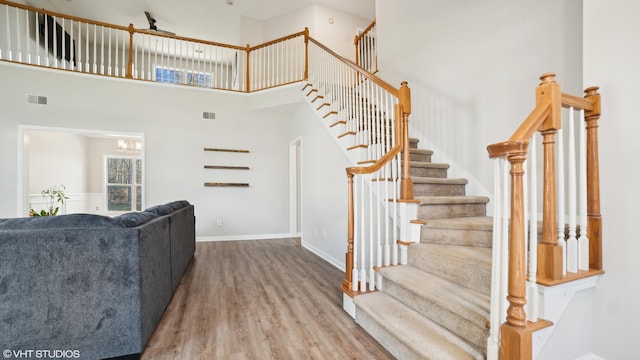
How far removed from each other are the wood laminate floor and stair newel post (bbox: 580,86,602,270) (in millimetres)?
1290

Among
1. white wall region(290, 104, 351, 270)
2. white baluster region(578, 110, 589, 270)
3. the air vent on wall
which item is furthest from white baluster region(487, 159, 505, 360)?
the air vent on wall

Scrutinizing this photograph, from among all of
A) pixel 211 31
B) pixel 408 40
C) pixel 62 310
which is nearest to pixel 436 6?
pixel 408 40

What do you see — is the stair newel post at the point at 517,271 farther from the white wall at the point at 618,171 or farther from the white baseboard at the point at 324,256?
the white baseboard at the point at 324,256

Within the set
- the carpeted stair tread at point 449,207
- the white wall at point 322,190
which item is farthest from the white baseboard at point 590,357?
the white wall at point 322,190

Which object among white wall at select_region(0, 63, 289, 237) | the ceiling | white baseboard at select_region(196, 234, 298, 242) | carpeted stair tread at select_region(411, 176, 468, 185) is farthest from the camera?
the ceiling

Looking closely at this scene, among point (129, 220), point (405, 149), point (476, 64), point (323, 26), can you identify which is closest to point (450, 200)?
point (405, 149)

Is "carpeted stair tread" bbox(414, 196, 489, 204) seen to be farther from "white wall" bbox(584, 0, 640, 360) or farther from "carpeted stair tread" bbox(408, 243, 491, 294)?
"white wall" bbox(584, 0, 640, 360)

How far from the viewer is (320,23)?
6000 millimetres

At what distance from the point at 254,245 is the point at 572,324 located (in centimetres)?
448

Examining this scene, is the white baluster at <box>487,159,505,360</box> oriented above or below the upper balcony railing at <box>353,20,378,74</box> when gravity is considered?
below

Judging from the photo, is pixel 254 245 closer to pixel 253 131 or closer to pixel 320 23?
pixel 253 131

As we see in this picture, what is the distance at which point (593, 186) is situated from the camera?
5.03ft

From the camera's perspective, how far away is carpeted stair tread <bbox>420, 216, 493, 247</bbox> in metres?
2.07

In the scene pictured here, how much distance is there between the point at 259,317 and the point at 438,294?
1.40 metres
